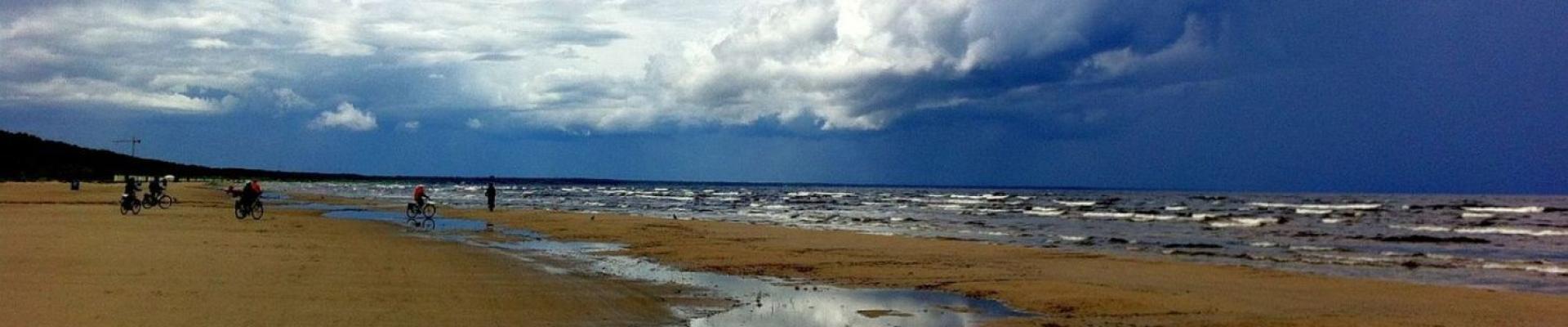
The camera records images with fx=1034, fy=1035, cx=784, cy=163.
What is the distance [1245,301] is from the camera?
48.2 feet

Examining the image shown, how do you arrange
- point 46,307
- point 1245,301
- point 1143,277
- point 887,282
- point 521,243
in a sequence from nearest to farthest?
point 46,307 < point 1245,301 < point 887,282 < point 1143,277 < point 521,243

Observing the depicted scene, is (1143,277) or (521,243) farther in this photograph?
(521,243)

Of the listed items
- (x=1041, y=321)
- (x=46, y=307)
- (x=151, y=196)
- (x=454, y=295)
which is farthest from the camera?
(x=151, y=196)

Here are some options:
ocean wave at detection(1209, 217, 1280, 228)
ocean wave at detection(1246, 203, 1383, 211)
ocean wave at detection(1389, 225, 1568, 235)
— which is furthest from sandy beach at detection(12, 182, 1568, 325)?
ocean wave at detection(1246, 203, 1383, 211)

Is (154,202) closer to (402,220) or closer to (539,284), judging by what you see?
(402,220)

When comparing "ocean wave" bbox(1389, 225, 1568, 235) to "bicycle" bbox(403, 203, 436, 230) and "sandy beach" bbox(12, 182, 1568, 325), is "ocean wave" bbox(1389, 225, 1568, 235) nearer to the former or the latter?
"sandy beach" bbox(12, 182, 1568, 325)

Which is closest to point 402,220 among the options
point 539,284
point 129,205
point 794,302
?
point 129,205

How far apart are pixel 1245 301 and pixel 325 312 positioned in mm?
12092

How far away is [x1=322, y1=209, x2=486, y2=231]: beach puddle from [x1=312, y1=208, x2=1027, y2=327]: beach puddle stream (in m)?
13.8

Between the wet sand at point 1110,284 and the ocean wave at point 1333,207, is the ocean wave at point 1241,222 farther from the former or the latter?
the ocean wave at point 1333,207

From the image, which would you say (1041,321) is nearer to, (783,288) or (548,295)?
(783,288)

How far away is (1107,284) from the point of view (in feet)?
55.6

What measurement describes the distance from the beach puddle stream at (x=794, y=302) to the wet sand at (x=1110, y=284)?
27.5 inches

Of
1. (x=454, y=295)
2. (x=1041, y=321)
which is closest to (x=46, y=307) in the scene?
(x=454, y=295)
